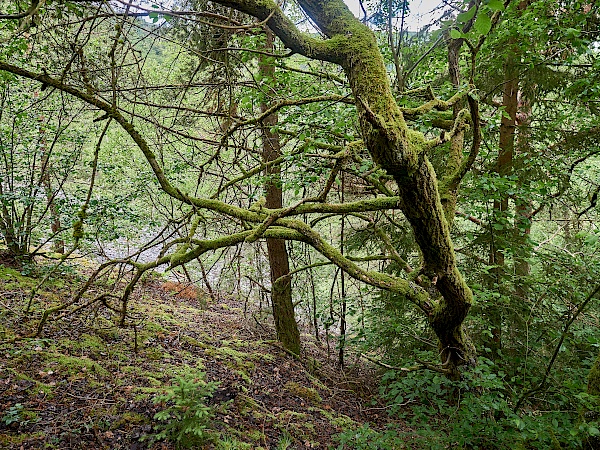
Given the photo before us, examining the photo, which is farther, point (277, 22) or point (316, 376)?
point (316, 376)

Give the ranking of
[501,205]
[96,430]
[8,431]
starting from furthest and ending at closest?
[501,205] < [96,430] < [8,431]

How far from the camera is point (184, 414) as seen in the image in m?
3.17

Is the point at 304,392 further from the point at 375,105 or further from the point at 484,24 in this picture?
the point at 484,24

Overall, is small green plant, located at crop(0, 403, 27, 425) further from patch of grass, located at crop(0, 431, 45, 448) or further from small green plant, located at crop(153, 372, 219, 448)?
small green plant, located at crop(153, 372, 219, 448)

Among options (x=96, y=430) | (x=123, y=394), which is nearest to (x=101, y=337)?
(x=123, y=394)

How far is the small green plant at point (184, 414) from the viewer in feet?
10.1

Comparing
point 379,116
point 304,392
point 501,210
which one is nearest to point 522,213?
point 501,210

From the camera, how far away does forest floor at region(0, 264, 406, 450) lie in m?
3.21

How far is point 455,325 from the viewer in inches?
152

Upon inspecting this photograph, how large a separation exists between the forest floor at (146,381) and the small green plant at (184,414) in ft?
0.30

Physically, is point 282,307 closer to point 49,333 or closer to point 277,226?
point 277,226

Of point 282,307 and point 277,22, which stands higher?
point 277,22

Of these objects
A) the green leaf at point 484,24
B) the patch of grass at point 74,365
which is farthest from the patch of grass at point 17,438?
the green leaf at point 484,24

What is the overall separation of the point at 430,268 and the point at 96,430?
3113 millimetres
